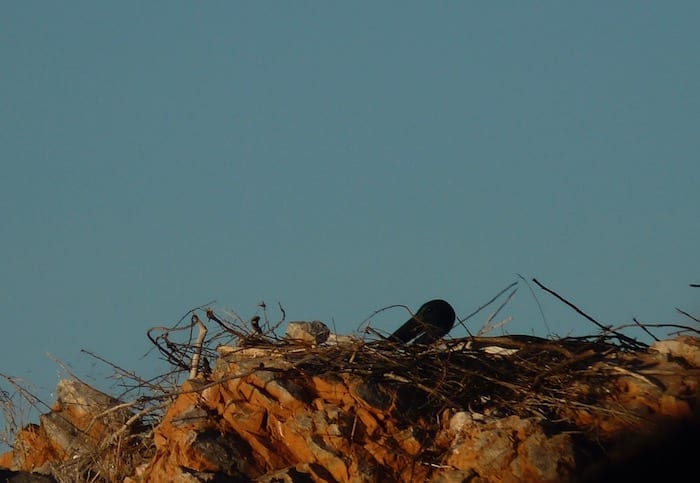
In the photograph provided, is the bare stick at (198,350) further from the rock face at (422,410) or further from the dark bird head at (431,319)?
the dark bird head at (431,319)

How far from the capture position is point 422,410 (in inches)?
470

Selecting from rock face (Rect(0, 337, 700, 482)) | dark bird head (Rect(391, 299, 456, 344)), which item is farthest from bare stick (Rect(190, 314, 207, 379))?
dark bird head (Rect(391, 299, 456, 344))

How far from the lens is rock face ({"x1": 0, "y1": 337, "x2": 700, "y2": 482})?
37.1ft

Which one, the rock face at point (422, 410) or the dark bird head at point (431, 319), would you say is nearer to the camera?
the rock face at point (422, 410)

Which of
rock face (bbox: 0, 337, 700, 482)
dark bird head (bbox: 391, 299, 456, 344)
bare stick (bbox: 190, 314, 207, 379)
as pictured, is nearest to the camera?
rock face (bbox: 0, 337, 700, 482)

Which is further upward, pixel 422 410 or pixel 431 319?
pixel 431 319

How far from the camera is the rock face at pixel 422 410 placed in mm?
11305

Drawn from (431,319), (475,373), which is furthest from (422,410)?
(431,319)

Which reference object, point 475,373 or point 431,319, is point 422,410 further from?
point 431,319

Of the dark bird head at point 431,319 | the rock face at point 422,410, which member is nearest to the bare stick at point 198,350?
the rock face at point 422,410

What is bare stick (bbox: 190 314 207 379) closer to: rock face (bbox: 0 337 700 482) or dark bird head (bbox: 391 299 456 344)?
rock face (bbox: 0 337 700 482)

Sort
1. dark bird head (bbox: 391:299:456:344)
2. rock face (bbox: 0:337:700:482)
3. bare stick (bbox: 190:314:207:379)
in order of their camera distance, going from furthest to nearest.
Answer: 1. dark bird head (bbox: 391:299:456:344)
2. bare stick (bbox: 190:314:207:379)
3. rock face (bbox: 0:337:700:482)

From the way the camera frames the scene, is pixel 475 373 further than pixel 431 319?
No

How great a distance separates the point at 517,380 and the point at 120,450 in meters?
3.35
